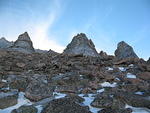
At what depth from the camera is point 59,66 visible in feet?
44.8

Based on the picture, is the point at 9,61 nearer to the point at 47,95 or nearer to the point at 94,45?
the point at 47,95

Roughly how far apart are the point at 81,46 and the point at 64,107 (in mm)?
16788

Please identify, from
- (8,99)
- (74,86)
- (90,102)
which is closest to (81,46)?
(74,86)

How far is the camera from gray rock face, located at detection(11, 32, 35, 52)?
993 inches

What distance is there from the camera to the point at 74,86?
10.5 metres

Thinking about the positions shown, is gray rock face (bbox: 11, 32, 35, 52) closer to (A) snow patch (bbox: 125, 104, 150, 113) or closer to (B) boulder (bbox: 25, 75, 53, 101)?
(B) boulder (bbox: 25, 75, 53, 101)

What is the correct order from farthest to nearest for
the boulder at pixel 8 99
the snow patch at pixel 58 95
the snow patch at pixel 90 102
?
1. the snow patch at pixel 58 95
2. the boulder at pixel 8 99
3. the snow patch at pixel 90 102

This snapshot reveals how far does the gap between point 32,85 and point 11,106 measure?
143cm

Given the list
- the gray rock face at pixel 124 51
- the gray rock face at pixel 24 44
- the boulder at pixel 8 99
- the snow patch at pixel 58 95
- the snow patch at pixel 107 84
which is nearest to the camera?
the boulder at pixel 8 99

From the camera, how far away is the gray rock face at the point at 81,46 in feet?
75.6

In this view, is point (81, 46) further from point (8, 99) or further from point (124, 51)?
point (8, 99)

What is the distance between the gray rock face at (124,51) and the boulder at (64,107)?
731 inches

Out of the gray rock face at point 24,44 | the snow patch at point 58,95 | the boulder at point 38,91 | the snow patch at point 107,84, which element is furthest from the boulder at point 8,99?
the gray rock face at point 24,44

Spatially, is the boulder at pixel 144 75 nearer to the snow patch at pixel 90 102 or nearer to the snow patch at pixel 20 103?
the snow patch at pixel 90 102
